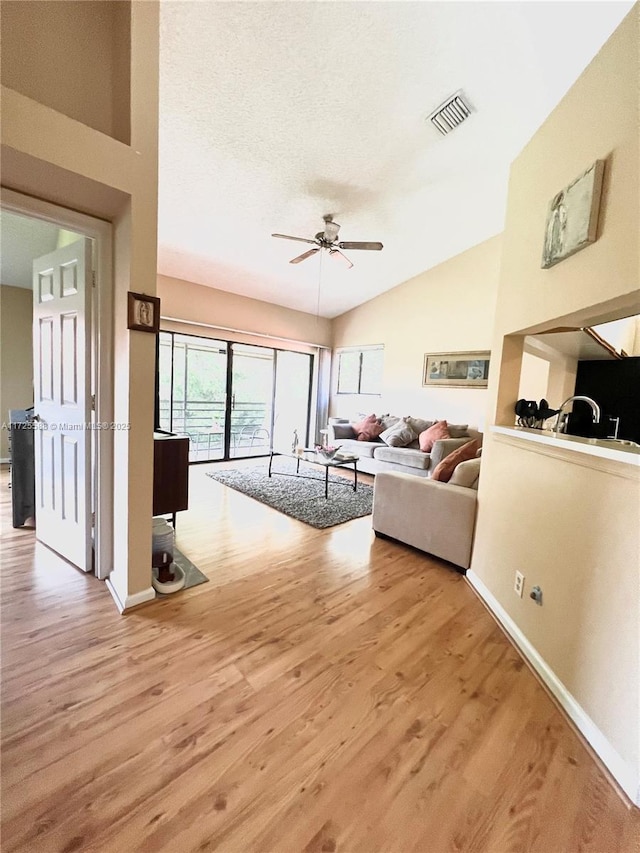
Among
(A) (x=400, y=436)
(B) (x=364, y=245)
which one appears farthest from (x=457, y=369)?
(B) (x=364, y=245)

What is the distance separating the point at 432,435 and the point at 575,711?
344 cm

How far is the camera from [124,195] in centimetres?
163

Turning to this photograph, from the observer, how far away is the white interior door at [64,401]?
2033mm

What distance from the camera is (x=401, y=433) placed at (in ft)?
16.1

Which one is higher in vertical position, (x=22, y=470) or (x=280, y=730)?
(x=22, y=470)

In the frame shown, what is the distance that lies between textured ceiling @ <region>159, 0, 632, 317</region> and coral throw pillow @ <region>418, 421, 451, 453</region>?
8.11 feet

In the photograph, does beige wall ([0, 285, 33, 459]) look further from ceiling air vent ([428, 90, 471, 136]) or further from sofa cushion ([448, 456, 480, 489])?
sofa cushion ([448, 456, 480, 489])

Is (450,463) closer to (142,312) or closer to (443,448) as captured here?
(443,448)

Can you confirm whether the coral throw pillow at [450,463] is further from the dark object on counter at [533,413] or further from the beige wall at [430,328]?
the beige wall at [430,328]

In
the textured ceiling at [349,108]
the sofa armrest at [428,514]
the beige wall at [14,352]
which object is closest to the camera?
the textured ceiling at [349,108]

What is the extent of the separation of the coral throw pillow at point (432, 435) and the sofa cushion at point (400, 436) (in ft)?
0.67

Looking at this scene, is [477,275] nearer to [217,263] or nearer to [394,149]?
[394,149]

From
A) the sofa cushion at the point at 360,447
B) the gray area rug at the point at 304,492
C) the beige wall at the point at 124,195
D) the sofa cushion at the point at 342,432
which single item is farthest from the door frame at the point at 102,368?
the sofa cushion at the point at 342,432

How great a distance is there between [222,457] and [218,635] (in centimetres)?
432
